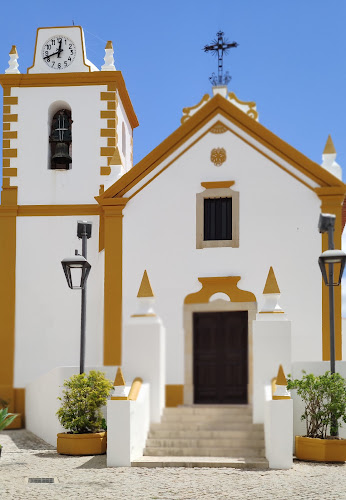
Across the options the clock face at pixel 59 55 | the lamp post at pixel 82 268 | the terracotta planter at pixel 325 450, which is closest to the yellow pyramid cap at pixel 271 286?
the terracotta planter at pixel 325 450

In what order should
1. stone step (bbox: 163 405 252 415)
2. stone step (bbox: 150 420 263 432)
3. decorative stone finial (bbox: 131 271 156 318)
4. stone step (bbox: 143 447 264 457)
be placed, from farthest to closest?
decorative stone finial (bbox: 131 271 156 318)
stone step (bbox: 163 405 252 415)
stone step (bbox: 150 420 263 432)
stone step (bbox: 143 447 264 457)

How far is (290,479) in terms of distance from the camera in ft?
37.0

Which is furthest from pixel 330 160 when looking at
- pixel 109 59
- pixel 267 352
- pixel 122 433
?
pixel 122 433

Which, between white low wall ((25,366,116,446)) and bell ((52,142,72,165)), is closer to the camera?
white low wall ((25,366,116,446))

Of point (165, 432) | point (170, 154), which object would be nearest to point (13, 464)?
point (165, 432)

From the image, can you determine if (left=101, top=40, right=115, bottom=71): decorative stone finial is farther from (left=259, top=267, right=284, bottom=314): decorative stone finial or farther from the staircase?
the staircase

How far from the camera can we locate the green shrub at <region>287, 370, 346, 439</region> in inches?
516

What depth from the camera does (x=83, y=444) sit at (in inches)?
544

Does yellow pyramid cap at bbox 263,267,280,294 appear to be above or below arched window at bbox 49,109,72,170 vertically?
below

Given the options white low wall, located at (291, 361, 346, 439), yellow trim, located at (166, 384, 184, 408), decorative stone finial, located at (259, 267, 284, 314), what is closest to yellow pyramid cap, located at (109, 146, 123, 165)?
yellow trim, located at (166, 384, 184, 408)

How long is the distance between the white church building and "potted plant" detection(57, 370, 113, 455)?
0.80m

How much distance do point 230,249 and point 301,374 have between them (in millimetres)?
4222

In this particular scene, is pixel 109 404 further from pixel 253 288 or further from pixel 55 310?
pixel 55 310

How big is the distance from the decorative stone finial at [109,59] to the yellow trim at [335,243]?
7.06 metres
